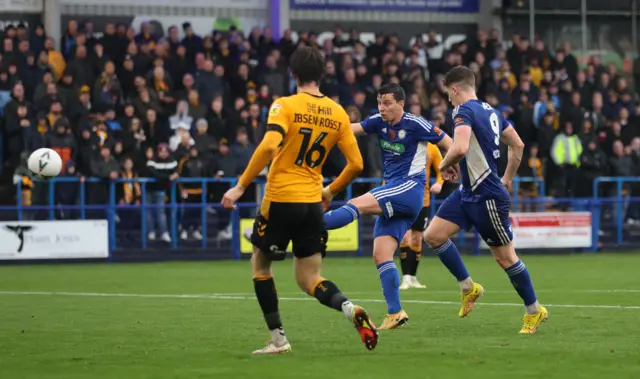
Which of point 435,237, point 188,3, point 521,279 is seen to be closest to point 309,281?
point 521,279

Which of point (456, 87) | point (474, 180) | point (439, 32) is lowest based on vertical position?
point (474, 180)

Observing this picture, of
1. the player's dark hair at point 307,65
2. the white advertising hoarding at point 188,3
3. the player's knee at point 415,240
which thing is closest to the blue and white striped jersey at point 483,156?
the player's dark hair at point 307,65

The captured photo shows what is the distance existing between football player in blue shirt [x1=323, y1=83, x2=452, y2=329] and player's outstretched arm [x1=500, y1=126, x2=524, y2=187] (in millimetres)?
919

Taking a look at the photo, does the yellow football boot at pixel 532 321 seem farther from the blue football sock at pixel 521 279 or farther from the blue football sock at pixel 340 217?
the blue football sock at pixel 340 217

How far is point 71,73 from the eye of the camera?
26047mm

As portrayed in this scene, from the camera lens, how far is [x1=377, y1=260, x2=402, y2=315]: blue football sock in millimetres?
11984

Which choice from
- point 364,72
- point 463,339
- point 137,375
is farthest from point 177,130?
point 137,375

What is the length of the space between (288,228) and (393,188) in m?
2.96

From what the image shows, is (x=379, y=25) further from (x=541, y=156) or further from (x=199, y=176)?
(x=199, y=176)

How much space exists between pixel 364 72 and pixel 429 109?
165cm

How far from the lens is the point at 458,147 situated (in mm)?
11164

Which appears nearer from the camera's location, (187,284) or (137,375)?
(137,375)

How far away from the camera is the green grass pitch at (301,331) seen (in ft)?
29.5

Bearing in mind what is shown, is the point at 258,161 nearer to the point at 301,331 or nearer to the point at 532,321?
the point at 301,331
